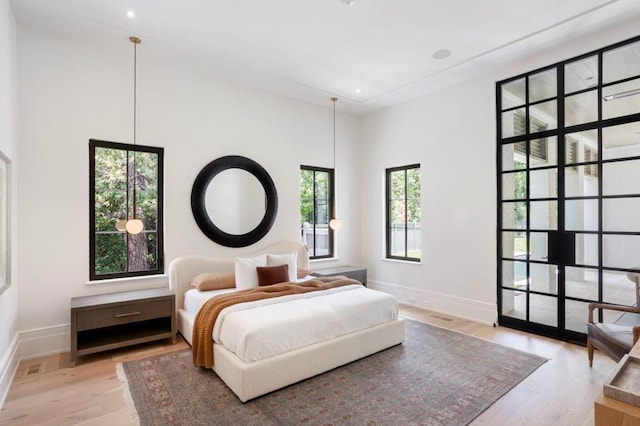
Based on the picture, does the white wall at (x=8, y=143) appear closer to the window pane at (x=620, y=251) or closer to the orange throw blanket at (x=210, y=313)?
the orange throw blanket at (x=210, y=313)

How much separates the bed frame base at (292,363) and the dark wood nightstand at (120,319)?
103cm

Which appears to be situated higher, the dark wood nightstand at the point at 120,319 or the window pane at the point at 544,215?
the window pane at the point at 544,215

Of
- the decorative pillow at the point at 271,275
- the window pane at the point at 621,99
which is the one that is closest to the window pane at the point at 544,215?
the window pane at the point at 621,99

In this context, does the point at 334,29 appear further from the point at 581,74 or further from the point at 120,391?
the point at 120,391

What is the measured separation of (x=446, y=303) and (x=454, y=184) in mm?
1770

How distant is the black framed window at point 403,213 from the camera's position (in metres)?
5.50

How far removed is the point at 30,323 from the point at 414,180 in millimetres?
5334

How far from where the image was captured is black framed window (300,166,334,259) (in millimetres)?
5602

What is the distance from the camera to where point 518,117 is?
4.23 meters

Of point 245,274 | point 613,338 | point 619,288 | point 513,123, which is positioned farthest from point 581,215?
point 245,274

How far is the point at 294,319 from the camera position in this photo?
9.48 ft

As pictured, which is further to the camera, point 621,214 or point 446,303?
point 446,303

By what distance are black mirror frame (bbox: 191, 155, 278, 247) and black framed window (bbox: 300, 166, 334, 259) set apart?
0.67m

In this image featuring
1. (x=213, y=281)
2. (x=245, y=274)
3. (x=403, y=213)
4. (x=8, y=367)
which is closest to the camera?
(x=8, y=367)
